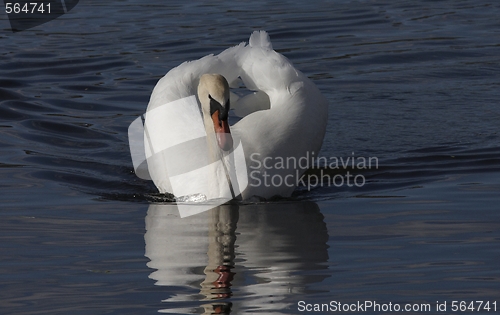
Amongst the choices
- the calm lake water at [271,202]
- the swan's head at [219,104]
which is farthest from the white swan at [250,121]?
the calm lake water at [271,202]

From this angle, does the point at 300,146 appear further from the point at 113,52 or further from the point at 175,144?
the point at 113,52

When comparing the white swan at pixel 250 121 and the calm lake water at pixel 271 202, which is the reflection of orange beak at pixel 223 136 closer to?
the white swan at pixel 250 121

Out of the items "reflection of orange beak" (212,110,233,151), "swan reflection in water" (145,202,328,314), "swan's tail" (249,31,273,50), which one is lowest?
"swan reflection in water" (145,202,328,314)

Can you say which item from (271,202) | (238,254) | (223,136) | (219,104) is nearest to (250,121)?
(271,202)

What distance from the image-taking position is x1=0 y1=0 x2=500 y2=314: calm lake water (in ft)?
16.8

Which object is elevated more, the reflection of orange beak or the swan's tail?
the swan's tail

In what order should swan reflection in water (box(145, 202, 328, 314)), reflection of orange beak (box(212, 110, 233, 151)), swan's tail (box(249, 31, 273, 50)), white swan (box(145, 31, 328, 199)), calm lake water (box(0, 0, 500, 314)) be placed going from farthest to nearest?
swan's tail (box(249, 31, 273, 50)) < white swan (box(145, 31, 328, 199)) < reflection of orange beak (box(212, 110, 233, 151)) < calm lake water (box(0, 0, 500, 314)) < swan reflection in water (box(145, 202, 328, 314))

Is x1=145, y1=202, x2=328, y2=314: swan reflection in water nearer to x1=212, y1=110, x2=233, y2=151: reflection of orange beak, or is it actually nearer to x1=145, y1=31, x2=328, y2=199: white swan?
x1=145, y1=31, x2=328, y2=199: white swan

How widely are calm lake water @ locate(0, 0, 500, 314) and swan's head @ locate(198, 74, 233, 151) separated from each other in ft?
1.81

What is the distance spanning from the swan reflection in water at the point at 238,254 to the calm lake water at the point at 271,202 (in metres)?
0.02

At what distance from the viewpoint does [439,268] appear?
529cm

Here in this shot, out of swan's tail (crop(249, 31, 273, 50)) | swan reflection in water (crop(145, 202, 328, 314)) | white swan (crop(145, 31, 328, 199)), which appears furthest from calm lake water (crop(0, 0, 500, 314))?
swan's tail (crop(249, 31, 273, 50))

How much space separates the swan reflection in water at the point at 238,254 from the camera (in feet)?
16.3

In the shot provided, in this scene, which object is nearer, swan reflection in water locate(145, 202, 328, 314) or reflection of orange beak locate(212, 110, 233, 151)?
swan reflection in water locate(145, 202, 328, 314)
